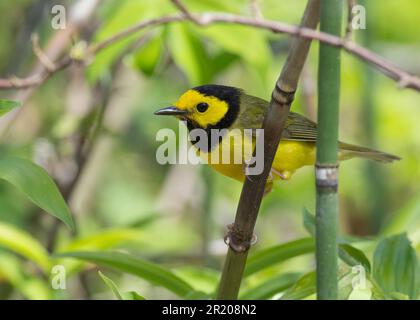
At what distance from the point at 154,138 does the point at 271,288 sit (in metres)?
3.04

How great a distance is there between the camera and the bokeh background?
10.1 feet

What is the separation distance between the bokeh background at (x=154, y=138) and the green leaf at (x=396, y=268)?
65cm

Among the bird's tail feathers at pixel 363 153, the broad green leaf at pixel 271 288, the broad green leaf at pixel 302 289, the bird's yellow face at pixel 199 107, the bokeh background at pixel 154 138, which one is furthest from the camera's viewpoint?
the bokeh background at pixel 154 138

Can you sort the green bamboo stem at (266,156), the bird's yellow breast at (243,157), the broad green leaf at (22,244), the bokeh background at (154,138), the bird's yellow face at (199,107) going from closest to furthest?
the green bamboo stem at (266,156)
the bird's yellow breast at (243,157)
the bird's yellow face at (199,107)
the broad green leaf at (22,244)
the bokeh background at (154,138)

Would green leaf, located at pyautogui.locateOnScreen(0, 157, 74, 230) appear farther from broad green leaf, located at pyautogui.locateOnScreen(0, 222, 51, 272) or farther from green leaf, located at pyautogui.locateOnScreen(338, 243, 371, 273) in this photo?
broad green leaf, located at pyautogui.locateOnScreen(0, 222, 51, 272)

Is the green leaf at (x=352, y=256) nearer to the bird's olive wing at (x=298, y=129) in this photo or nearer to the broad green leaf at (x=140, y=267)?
the broad green leaf at (x=140, y=267)

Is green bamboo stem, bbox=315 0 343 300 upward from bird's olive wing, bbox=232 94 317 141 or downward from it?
downward

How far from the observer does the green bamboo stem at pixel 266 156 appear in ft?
4.66

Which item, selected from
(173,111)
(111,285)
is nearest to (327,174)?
(111,285)

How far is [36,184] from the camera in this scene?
1489 mm

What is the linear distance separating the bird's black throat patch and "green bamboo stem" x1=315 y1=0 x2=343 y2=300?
0.95 m

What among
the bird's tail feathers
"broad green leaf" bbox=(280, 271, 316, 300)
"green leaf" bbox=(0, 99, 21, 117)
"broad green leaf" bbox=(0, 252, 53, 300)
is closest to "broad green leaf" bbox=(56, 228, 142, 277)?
"broad green leaf" bbox=(0, 252, 53, 300)

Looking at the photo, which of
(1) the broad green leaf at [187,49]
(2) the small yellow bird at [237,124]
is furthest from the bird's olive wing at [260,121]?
Result: (1) the broad green leaf at [187,49]

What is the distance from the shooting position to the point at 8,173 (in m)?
1.46
